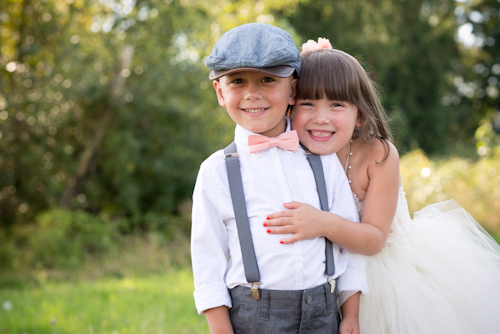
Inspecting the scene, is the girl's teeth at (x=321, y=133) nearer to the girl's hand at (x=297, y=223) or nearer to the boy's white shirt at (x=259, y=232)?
the boy's white shirt at (x=259, y=232)

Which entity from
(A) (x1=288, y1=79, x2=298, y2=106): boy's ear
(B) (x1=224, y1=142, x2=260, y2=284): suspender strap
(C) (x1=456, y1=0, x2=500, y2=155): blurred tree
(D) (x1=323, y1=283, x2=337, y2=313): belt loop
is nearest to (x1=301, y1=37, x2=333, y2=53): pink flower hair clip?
(A) (x1=288, y1=79, x2=298, y2=106): boy's ear

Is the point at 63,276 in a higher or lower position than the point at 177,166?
lower

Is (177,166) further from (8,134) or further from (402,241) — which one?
(402,241)

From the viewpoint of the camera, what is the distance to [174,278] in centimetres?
553

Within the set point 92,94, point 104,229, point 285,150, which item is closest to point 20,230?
point 104,229

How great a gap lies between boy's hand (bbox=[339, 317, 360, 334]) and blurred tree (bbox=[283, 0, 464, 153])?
15.5 metres

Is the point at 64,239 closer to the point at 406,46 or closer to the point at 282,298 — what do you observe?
the point at 282,298

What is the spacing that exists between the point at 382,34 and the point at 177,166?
38.2 ft

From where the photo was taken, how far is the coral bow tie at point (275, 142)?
6.28 feet

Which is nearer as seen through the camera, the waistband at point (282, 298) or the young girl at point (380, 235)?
the waistband at point (282, 298)

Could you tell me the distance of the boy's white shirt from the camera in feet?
5.99

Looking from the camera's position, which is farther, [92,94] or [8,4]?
[92,94]

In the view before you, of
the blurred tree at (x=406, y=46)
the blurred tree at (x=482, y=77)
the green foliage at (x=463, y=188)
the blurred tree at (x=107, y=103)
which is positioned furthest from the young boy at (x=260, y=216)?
the blurred tree at (x=482, y=77)

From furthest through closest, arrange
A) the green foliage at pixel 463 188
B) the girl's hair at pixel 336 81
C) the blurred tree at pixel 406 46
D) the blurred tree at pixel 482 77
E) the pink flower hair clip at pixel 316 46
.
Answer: the blurred tree at pixel 482 77
the blurred tree at pixel 406 46
the green foliage at pixel 463 188
the pink flower hair clip at pixel 316 46
the girl's hair at pixel 336 81
